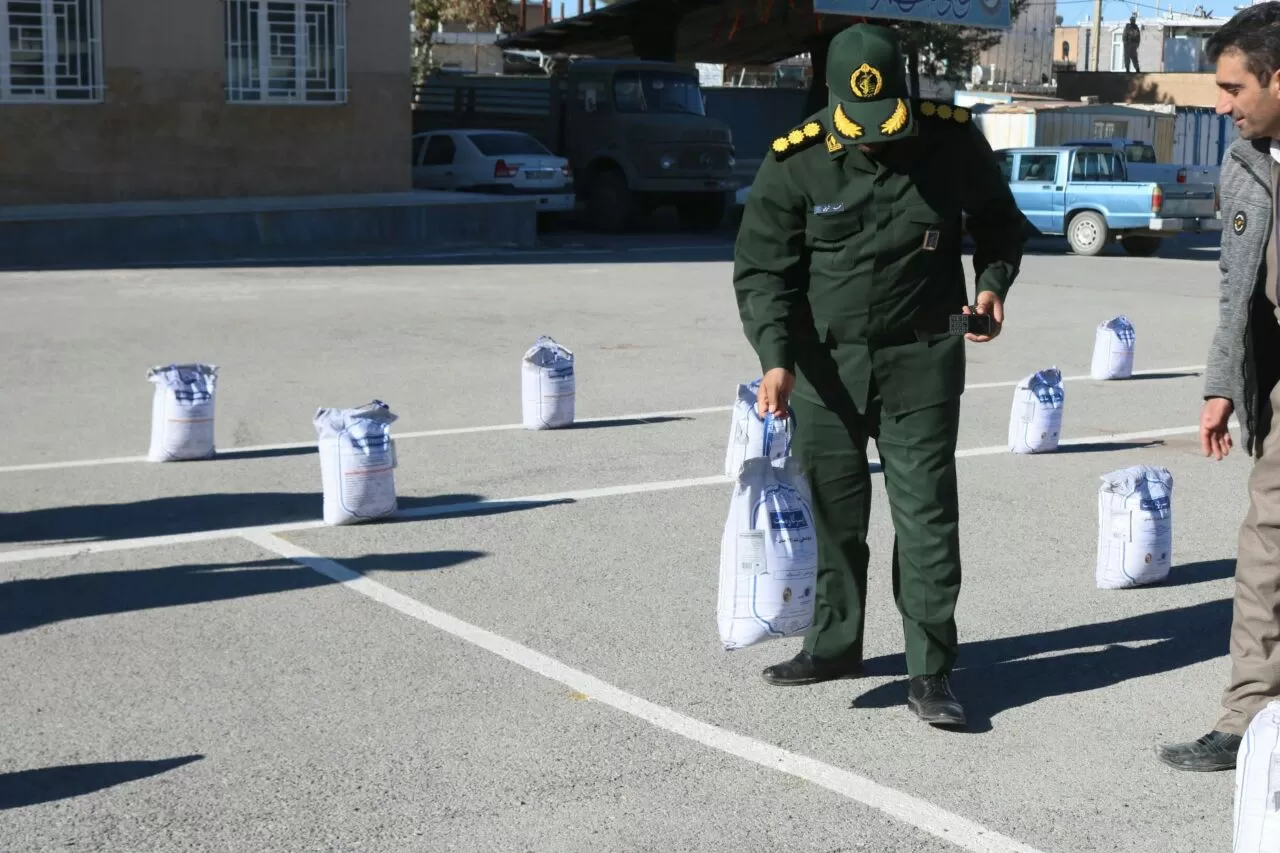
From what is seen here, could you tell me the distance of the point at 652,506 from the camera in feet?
26.4

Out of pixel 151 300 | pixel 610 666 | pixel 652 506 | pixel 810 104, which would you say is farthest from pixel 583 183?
pixel 610 666

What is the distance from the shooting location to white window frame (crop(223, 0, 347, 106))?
25.9 meters

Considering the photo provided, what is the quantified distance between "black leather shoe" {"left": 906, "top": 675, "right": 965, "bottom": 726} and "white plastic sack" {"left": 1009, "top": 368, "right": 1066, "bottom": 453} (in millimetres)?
4335

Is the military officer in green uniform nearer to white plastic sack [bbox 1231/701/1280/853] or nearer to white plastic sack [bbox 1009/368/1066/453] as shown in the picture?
white plastic sack [bbox 1231/701/1280/853]

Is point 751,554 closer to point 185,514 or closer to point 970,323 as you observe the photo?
point 970,323

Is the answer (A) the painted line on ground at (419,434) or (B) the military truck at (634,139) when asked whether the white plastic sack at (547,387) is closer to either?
(A) the painted line on ground at (419,434)

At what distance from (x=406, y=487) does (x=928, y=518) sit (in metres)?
3.93

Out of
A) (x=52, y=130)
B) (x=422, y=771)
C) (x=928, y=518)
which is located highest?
(x=52, y=130)

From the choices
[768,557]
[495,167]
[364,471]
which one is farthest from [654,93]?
[768,557]

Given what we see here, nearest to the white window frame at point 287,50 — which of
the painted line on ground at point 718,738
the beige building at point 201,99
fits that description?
the beige building at point 201,99

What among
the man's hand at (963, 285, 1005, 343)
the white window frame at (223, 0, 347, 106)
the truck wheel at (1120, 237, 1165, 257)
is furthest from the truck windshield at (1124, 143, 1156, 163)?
the man's hand at (963, 285, 1005, 343)

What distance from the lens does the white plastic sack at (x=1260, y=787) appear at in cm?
360

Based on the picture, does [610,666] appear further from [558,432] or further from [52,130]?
[52,130]

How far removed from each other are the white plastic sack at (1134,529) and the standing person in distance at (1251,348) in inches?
69.4
